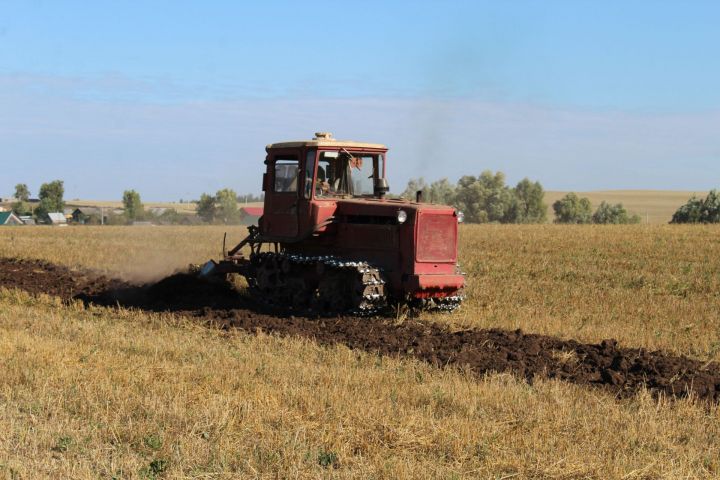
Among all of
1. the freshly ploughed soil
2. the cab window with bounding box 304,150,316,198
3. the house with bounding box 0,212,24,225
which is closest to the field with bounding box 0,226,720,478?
the freshly ploughed soil

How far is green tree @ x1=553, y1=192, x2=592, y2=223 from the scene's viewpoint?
84.1 metres

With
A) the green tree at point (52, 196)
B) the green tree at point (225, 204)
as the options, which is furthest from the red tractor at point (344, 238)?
the green tree at point (52, 196)

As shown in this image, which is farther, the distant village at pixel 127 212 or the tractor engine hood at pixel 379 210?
the distant village at pixel 127 212

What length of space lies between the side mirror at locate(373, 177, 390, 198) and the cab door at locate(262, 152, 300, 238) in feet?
4.58

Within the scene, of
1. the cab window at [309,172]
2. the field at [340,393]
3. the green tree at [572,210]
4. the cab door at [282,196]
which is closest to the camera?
the field at [340,393]

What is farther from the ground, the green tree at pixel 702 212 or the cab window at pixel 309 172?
the green tree at pixel 702 212

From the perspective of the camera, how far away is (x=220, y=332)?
13070mm

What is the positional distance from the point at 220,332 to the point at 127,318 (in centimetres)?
230

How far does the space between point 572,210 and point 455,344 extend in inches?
2965

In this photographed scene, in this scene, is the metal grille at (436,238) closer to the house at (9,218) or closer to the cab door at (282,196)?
the cab door at (282,196)

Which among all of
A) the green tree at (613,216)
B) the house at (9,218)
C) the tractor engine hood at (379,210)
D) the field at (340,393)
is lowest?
the field at (340,393)

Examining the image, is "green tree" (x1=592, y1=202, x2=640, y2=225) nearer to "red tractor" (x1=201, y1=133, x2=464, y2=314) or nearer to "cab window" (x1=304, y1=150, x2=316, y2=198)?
"red tractor" (x1=201, y1=133, x2=464, y2=314)

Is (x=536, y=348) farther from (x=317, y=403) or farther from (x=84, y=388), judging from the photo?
(x=84, y=388)

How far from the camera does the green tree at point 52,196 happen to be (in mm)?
107875
